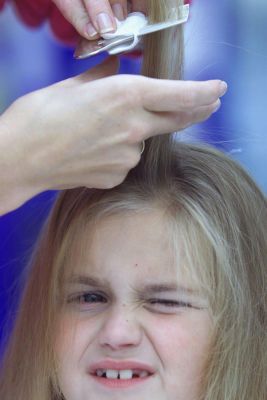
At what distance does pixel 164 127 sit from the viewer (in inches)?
39.2

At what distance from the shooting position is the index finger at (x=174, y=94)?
3.06ft

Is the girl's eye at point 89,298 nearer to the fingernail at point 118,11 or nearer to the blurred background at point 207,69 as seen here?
the blurred background at point 207,69

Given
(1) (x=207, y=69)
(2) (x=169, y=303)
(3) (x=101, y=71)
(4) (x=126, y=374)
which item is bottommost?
(4) (x=126, y=374)

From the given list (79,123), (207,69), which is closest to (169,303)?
(79,123)

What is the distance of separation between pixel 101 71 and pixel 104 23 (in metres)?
0.09

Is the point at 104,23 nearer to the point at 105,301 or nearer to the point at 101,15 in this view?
the point at 101,15

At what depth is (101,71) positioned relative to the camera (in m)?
1.07

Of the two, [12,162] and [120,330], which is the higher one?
[12,162]

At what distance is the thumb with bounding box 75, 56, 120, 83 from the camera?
1013 mm

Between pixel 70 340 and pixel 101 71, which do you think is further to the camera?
pixel 70 340

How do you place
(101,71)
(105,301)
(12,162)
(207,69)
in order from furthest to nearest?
(207,69) → (105,301) → (101,71) → (12,162)

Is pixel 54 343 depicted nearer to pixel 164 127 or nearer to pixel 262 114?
pixel 164 127

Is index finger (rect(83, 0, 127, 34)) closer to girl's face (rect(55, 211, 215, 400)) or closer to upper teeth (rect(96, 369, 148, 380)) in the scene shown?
girl's face (rect(55, 211, 215, 400))

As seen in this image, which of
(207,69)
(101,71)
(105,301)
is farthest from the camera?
(207,69)
